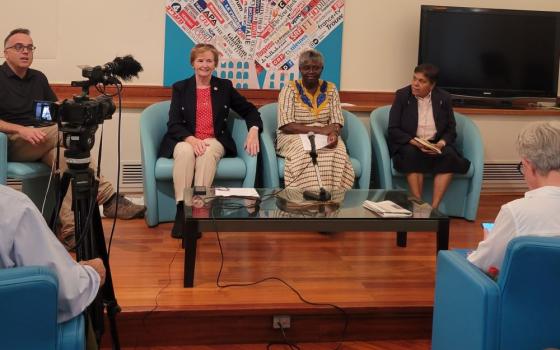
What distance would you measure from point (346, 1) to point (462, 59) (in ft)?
3.37

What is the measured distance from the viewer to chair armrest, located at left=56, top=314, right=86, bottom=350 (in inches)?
75.9

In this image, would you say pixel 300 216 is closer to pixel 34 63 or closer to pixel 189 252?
pixel 189 252

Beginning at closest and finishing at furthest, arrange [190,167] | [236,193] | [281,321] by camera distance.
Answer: [281,321]
[236,193]
[190,167]

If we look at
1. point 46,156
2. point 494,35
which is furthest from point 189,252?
point 494,35

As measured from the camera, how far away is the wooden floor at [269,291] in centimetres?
312

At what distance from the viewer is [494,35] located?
5.72 meters

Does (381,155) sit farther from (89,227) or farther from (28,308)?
(28,308)

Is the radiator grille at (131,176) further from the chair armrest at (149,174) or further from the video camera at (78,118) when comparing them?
the video camera at (78,118)

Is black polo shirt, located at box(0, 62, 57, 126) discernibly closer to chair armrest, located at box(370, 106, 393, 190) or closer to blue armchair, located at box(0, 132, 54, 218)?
blue armchair, located at box(0, 132, 54, 218)

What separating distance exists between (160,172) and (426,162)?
5.85 ft

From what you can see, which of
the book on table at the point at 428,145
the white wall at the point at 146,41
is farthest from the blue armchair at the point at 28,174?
the book on table at the point at 428,145

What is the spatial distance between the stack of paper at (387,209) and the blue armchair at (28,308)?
1989 mm

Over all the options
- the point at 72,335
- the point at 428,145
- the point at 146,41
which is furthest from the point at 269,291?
the point at 146,41

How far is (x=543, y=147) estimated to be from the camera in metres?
2.19
